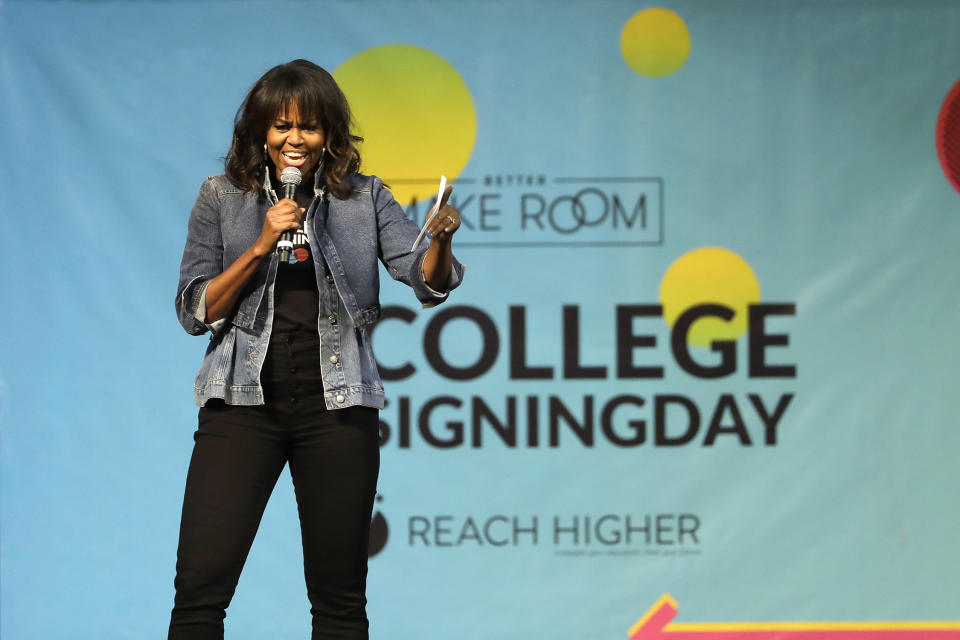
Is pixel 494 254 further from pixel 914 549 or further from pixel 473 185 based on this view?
pixel 914 549

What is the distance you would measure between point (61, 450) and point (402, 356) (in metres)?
0.99

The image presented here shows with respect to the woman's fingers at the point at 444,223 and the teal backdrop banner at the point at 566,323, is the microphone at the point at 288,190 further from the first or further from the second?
the teal backdrop banner at the point at 566,323

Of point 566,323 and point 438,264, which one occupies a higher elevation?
point 566,323

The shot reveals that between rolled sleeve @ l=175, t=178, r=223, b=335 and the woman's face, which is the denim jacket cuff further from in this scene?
the woman's face

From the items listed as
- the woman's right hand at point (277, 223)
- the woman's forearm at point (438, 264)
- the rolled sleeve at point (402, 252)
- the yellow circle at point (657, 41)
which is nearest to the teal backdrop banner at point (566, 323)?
the yellow circle at point (657, 41)

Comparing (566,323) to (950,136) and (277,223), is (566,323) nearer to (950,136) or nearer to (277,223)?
(950,136)

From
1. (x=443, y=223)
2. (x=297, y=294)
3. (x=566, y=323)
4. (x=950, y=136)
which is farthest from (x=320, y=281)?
(x=950, y=136)

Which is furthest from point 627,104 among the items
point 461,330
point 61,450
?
point 61,450

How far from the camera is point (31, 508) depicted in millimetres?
2945

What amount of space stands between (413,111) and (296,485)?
1479mm

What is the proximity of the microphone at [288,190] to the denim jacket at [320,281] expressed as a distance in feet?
0.25

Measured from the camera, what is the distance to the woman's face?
1.72 m

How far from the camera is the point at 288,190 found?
1.68 meters

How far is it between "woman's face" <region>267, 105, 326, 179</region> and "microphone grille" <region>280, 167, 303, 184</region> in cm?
2
